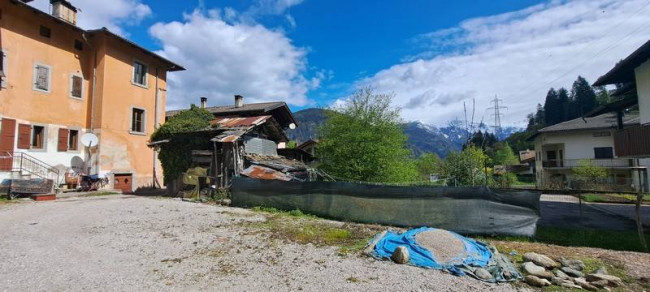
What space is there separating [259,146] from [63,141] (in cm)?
1226

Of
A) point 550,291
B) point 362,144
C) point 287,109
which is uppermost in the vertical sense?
point 287,109

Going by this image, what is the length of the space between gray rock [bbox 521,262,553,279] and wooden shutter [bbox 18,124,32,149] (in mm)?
23598

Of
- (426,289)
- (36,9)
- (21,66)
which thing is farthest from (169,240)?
(36,9)

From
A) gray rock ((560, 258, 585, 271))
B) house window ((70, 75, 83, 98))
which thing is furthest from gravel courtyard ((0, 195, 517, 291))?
house window ((70, 75, 83, 98))

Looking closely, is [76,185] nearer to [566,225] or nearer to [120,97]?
[120,97]

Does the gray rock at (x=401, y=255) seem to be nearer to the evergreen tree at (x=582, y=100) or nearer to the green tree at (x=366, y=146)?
the green tree at (x=366, y=146)

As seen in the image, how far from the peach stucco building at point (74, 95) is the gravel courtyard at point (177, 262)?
10.9m

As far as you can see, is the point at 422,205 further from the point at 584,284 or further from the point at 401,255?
the point at 584,284

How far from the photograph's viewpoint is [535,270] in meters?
6.18

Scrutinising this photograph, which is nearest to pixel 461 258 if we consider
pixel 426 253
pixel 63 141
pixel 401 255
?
pixel 426 253

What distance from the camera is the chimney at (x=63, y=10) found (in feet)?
69.7

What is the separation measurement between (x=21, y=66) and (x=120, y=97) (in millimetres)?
5367

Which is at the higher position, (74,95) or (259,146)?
(74,95)

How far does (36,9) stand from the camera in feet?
60.7
